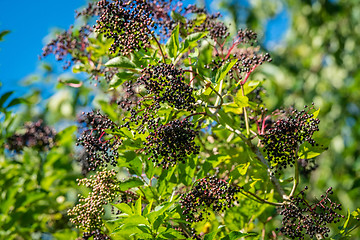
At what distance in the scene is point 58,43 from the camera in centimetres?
255

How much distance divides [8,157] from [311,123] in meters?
2.95

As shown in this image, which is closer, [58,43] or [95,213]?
[95,213]

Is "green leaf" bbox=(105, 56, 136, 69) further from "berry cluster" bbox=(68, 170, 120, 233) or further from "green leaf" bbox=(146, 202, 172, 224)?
"green leaf" bbox=(146, 202, 172, 224)

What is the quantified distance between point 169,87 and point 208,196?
53 centimetres

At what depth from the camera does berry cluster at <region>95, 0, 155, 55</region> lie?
1.66 m

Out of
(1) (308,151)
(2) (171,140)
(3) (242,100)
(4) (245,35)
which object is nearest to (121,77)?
(2) (171,140)

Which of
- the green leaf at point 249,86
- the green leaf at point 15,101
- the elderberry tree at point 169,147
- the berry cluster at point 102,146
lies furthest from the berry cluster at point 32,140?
the green leaf at point 249,86

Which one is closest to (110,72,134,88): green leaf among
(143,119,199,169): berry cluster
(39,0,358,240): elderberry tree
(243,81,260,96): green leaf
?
(39,0,358,240): elderberry tree

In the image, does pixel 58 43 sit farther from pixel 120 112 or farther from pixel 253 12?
pixel 253 12

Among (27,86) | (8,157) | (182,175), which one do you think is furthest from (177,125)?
(27,86)

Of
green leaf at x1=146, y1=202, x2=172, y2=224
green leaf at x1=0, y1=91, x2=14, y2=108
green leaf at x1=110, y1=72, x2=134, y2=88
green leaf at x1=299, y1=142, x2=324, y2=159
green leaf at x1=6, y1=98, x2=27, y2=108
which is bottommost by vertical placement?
green leaf at x1=146, y1=202, x2=172, y2=224

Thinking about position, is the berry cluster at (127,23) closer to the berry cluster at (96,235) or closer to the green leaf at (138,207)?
the green leaf at (138,207)

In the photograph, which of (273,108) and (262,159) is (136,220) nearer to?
(262,159)

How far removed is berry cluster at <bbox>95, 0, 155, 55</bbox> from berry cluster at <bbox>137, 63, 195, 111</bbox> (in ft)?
0.51
